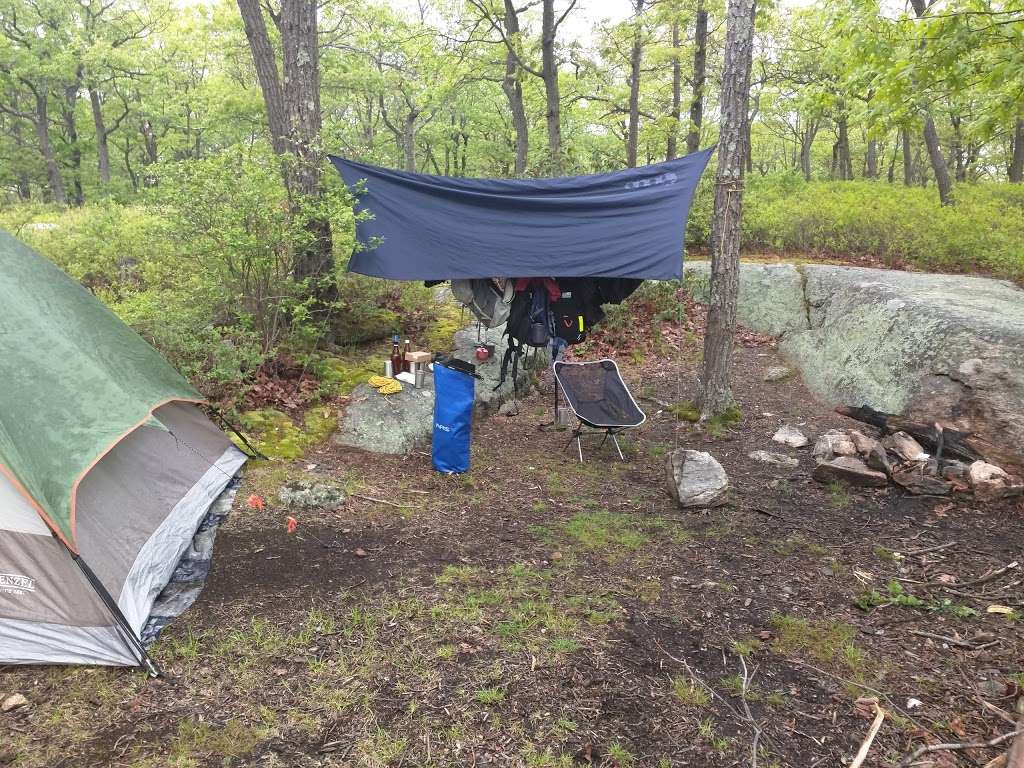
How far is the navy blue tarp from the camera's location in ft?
14.6

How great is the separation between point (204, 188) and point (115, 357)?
6.03 feet

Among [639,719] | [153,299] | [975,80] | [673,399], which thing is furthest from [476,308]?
[975,80]

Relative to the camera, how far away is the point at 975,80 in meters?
4.83

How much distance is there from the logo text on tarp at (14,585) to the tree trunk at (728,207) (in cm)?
431

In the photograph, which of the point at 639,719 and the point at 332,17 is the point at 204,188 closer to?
the point at 639,719

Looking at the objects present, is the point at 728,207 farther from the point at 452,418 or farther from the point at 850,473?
the point at 452,418

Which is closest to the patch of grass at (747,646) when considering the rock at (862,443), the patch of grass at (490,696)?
the patch of grass at (490,696)

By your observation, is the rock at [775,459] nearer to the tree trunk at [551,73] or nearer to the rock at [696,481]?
the rock at [696,481]

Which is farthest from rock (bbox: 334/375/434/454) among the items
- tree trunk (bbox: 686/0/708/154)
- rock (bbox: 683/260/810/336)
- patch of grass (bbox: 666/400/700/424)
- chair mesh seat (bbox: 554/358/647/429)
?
tree trunk (bbox: 686/0/708/154)

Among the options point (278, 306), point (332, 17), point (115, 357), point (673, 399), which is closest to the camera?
point (115, 357)

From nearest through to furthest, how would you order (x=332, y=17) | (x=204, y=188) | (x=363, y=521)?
1. (x=363, y=521)
2. (x=204, y=188)
3. (x=332, y=17)

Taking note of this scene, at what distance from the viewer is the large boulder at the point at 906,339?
3.93m

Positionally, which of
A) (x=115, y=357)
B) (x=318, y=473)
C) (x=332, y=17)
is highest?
(x=332, y=17)

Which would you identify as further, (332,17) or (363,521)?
(332,17)
